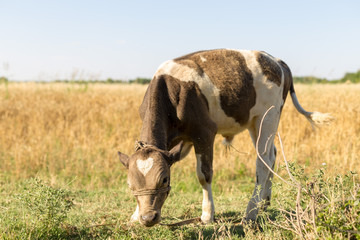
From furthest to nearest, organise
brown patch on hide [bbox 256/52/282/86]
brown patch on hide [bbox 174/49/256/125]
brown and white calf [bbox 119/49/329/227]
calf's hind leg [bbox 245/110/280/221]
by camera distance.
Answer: brown patch on hide [bbox 256/52/282/86] → calf's hind leg [bbox 245/110/280/221] → brown patch on hide [bbox 174/49/256/125] → brown and white calf [bbox 119/49/329/227]

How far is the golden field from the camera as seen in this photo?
8273mm

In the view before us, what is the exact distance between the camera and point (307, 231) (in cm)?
362

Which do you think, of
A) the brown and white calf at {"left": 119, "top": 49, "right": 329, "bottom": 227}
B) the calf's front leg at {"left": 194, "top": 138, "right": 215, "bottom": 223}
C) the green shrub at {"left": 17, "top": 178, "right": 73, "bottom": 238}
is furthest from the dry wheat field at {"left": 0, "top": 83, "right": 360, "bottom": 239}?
the brown and white calf at {"left": 119, "top": 49, "right": 329, "bottom": 227}

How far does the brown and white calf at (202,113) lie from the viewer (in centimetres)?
397

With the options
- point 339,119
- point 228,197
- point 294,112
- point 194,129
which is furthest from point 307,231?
point 294,112

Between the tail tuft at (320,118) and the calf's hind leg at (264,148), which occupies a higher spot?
the tail tuft at (320,118)

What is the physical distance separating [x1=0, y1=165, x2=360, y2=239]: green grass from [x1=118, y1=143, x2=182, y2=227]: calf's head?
55cm

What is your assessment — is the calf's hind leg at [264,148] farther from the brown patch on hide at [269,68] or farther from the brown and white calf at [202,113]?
the brown patch on hide at [269,68]

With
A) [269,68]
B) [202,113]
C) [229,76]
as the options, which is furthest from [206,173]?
[269,68]

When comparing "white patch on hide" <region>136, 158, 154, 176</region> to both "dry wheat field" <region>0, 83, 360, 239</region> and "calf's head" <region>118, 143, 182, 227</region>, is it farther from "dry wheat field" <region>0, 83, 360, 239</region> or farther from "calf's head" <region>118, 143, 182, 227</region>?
"dry wheat field" <region>0, 83, 360, 239</region>

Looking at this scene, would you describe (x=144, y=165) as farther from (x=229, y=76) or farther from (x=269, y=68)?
(x=269, y=68)

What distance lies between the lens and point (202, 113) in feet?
17.1

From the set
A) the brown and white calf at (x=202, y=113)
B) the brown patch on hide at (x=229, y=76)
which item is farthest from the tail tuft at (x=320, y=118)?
the brown patch on hide at (x=229, y=76)

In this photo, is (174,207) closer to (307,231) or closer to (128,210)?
(128,210)
